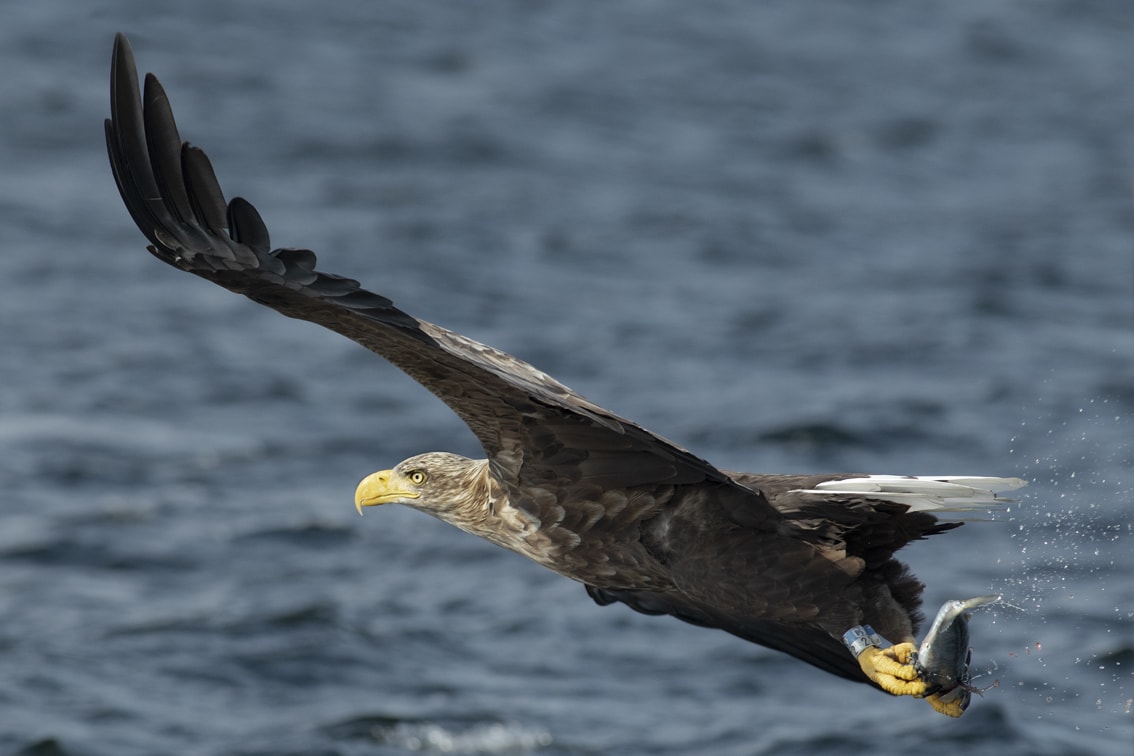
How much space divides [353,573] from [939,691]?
645cm

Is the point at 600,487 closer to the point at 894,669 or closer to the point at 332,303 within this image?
the point at 894,669

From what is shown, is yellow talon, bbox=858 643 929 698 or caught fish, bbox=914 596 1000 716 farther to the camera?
yellow talon, bbox=858 643 929 698

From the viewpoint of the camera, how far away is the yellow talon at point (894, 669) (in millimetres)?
5605

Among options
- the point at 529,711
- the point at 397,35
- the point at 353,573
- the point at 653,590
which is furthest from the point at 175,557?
the point at 397,35

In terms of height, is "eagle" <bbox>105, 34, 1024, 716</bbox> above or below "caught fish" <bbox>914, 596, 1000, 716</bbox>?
above

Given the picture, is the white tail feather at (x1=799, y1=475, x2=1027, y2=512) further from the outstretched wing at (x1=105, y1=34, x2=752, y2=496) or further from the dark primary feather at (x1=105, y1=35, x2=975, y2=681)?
the outstretched wing at (x1=105, y1=34, x2=752, y2=496)

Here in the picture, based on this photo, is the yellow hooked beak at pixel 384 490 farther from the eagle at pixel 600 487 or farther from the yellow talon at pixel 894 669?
the yellow talon at pixel 894 669

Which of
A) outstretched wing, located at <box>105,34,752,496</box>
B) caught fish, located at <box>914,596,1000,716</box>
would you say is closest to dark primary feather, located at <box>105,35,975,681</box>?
outstretched wing, located at <box>105,34,752,496</box>

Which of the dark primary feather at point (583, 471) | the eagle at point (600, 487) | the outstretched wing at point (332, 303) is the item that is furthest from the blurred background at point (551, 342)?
the outstretched wing at point (332, 303)

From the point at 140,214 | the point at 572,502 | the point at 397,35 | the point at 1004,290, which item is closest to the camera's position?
the point at 140,214

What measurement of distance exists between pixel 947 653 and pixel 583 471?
1.26 metres

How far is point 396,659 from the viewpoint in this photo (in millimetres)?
10539

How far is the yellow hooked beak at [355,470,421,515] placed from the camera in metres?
6.64

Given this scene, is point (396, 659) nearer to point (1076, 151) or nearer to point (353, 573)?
point (353, 573)
